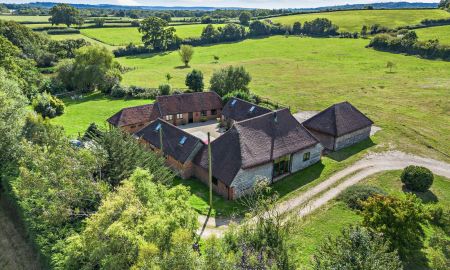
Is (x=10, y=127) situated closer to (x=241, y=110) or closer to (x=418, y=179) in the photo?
(x=241, y=110)

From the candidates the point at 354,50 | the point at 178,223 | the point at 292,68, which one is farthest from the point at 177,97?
the point at 354,50

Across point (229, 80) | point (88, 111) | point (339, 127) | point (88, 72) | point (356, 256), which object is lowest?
point (88, 111)

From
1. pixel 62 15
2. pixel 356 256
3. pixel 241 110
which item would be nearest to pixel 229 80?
pixel 241 110

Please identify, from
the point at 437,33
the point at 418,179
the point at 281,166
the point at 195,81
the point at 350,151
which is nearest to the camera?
the point at 418,179

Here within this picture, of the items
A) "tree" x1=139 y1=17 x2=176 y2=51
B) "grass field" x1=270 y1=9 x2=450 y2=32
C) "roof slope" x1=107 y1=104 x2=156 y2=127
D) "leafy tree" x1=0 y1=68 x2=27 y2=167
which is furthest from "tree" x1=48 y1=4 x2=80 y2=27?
"leafy tree" x1=0 y1=68 x2=27 y2=167

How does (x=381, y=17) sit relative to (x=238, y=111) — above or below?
above

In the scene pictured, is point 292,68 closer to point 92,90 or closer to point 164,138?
point 92,90

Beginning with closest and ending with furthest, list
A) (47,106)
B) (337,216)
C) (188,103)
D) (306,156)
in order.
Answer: (337,216) → (306,156) → (188,103) → (47,106)
